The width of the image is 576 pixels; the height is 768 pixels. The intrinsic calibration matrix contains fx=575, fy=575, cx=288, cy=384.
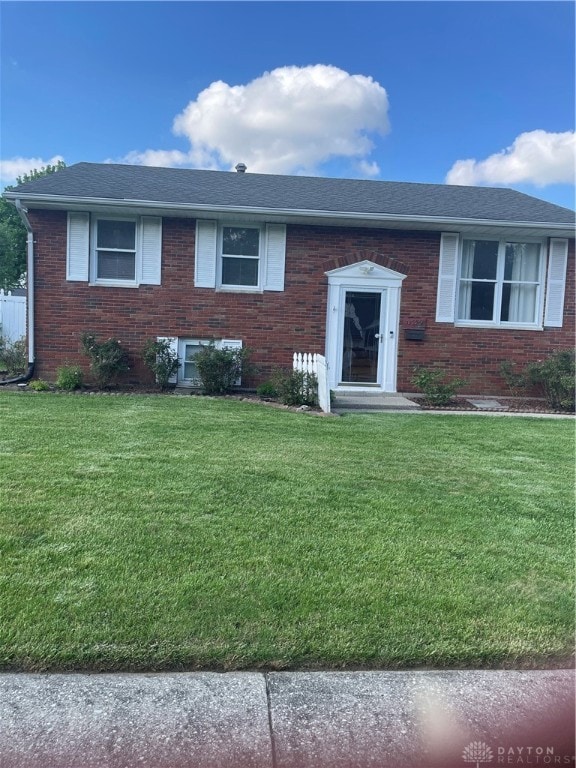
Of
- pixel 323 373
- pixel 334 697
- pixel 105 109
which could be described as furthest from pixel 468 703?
pixel 105 109

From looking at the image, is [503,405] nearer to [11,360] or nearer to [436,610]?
[436,610]

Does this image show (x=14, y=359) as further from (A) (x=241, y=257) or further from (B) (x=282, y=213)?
(B) (x=282, y=213)

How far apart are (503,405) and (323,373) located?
3.79 metres

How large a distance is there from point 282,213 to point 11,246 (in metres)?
15.4

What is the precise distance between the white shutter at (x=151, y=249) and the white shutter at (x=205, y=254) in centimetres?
73

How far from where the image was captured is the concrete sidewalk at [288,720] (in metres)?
2.08

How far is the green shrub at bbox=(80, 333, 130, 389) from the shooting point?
34.7 ft

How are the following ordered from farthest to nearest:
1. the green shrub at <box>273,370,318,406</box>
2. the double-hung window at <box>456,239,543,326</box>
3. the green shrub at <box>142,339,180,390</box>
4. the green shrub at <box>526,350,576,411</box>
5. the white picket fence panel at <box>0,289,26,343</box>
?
the white picket fence panel at <box>0,289,26,343</box>, the double-hung window at <box>456,239,543,326</box>, the green shrub at <box>142,339,180,390</box>, the green shrub at <box>526,350,576,411</box>, the green shrub at <box>273,370,318,406</box>

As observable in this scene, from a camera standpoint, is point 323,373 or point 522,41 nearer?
point 323,373

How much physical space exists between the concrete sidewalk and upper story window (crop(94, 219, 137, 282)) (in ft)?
32.0

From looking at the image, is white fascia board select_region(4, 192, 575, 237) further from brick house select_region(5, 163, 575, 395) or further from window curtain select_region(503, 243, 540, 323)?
window curtain select_region(503, 243, 540, 323)

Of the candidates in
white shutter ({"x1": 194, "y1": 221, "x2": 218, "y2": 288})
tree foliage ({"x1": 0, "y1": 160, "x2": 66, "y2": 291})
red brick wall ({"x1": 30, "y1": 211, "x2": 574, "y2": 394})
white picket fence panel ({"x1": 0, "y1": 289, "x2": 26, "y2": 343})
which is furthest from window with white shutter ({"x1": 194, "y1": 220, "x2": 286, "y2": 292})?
tree foliage ({"x1": 0, "y1": 160, "x2": 66, "y2": 291})

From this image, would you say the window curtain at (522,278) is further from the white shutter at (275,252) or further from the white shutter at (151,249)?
the white shutter at (151,249)

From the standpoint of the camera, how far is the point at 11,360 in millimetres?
12148
